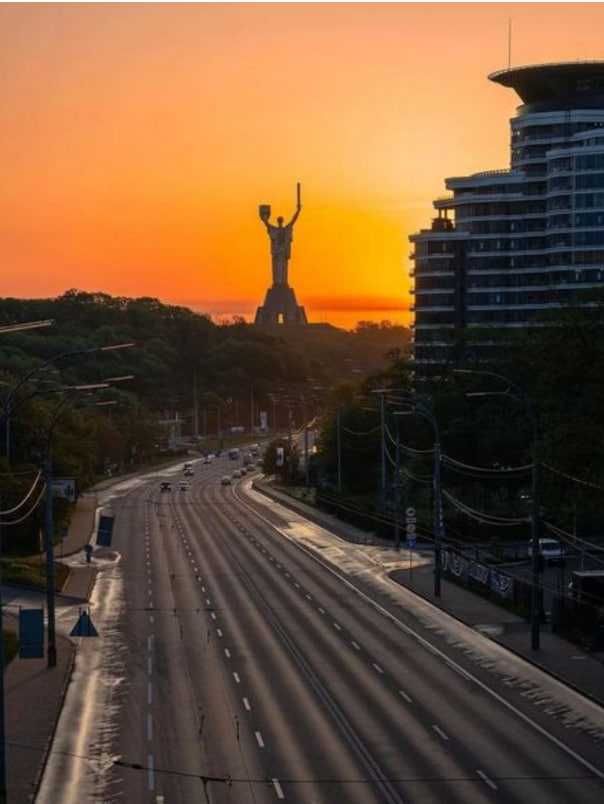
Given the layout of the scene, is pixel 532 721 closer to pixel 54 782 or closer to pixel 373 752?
pixel 373 752

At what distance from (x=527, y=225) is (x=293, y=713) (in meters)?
120

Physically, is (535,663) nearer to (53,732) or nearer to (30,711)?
(30,711)

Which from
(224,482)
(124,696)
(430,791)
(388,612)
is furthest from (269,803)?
(224,482)

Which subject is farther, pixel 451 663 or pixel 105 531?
pixel 105 531

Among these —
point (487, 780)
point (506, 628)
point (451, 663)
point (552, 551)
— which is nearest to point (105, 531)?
point (552, 551)

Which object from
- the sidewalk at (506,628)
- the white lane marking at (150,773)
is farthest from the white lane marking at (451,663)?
the white lane marking at (150,773)

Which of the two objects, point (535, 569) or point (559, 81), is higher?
point (559, 81)

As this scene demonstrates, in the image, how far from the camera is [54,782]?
34406 mm

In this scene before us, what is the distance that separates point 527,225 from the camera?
15738 cm

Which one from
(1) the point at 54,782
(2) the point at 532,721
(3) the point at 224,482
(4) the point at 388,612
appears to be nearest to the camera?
(1) the point at 54,782

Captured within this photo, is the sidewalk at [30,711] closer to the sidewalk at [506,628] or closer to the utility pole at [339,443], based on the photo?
the sidewalk at [506,628]

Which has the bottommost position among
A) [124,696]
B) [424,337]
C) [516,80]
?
[124,696]

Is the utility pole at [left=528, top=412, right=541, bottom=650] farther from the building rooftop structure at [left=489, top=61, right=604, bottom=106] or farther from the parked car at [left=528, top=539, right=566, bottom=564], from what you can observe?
the building rooftop structure at [left=489, top=61, right=604, bottom=106]

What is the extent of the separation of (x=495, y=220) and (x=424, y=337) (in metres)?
13.4
